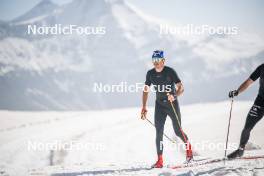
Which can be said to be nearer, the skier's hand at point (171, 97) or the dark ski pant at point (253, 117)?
the dark ski pant at point (253, 117)

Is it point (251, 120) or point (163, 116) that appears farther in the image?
point (163, 116)

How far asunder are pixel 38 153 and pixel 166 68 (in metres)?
21.8

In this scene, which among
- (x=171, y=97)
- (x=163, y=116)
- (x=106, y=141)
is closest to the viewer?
(x=171, y=97)

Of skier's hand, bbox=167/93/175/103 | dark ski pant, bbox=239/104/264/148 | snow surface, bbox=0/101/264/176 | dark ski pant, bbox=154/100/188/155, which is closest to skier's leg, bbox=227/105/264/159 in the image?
dark ski pant, bbox=239/104/264/148

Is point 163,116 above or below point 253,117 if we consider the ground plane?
above

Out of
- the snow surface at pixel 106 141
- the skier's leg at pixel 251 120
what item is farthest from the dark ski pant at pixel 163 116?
the snow surface at pixel 106 141

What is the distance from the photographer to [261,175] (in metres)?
6.00

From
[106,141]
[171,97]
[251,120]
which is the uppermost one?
[171,97]

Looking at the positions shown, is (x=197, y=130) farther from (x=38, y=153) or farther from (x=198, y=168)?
(x=198, y=168)

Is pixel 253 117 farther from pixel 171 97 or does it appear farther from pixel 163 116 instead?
pixel 163 116

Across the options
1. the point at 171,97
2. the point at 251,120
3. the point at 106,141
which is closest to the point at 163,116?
the point at 171,97

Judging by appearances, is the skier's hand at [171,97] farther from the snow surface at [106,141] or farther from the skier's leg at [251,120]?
the snow surface at [106,141]

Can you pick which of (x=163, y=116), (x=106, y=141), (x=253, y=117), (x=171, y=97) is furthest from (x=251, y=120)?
(x=106, y=141)

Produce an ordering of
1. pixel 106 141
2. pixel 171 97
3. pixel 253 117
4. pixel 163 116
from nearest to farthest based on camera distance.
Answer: pixel 253 117 → pixel 171 97 → pixel 163 116 → pixel 106 141
